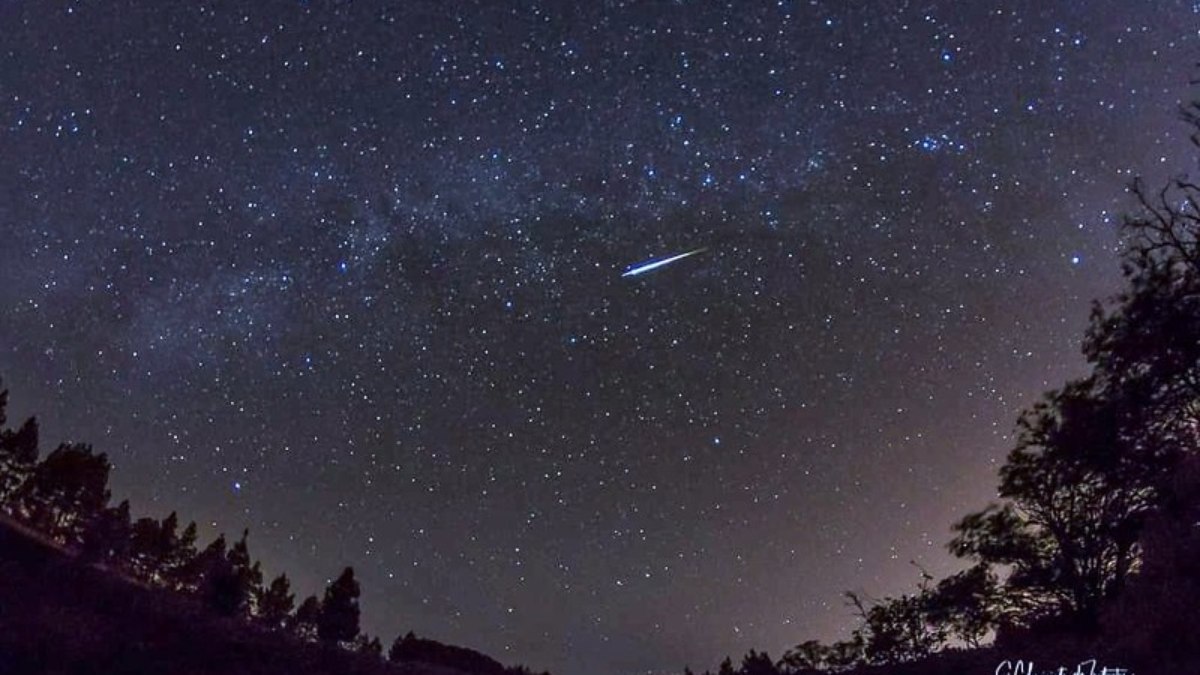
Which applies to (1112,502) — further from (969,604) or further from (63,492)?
(63,492)

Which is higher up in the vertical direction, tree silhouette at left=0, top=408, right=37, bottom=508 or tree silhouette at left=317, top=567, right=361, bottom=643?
tree silhouette at left=0, top=408, right=37, bottom=508

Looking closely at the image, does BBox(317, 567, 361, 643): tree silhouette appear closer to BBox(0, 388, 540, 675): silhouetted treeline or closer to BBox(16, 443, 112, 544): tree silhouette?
BBox(0, 388, 540, 675): silhouetted treeline

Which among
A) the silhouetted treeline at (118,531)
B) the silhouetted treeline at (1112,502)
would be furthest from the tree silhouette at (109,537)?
the silhouetted treeline at (1112,502)

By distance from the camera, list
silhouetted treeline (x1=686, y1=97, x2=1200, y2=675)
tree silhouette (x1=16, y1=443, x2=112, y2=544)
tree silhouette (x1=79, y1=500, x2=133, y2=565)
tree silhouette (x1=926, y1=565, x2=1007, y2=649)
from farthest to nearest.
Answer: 1. tree silhouette (x1=16, y1=443, x2=112, y2=544)
2. tree silhouette (x1=79, y1=500, x2=133, y2=565)
3. tree silhouette (x1=926, y1=565, x2=1007, y2=649)
4. silhouetted treeline (x1=686, y1=97, x2=1200, y2=675)

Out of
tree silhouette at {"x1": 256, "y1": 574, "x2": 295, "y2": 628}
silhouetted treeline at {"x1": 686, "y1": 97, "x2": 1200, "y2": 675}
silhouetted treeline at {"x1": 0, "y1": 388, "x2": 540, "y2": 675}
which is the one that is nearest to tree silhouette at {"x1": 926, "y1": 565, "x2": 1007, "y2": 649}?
silhouetted treeline at {"x1": 686, "y1": 97, "x2": 1200, "y2": 675}

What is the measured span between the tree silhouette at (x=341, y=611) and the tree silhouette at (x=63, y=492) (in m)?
24.4

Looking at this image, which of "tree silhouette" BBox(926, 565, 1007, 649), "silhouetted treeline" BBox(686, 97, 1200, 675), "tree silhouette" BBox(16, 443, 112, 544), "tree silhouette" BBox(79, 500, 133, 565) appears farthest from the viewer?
"tree silhouette" BBox(16, 443, 112, 544)

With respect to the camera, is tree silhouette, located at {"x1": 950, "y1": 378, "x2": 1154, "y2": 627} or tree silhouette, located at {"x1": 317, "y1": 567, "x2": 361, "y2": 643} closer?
tree silhouette, located at {"x1": 950, "y1": 378, "x2": 1154, "y2": 627}

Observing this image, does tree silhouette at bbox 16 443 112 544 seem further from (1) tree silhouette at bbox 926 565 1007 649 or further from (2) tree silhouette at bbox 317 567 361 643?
(1) tree silhouette at bbox 926 565 1007 649

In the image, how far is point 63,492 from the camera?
51.5 m

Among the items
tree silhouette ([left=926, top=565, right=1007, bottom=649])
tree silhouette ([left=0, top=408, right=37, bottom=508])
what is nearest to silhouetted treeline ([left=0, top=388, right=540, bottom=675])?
tree silhouette ([left=0, top=408, right=37, bottom=508])

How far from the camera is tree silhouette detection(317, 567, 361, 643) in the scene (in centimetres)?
3052

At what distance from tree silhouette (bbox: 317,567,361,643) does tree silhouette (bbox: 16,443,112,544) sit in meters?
24.4

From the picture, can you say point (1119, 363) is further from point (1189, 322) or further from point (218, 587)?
point (218, 587)
